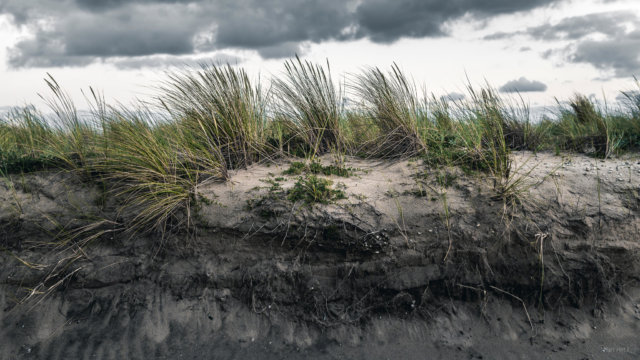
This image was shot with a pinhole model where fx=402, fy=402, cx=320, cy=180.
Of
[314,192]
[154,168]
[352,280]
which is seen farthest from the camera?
[154,168]

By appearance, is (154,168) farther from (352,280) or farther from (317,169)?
(352,280)

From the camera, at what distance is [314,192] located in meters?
3.65

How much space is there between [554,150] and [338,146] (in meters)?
2.83

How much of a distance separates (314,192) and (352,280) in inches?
33.1

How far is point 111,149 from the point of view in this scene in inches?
159

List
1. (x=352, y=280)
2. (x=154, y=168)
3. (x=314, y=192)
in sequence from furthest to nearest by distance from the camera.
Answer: (x=154, y=168) < (x=314, y=192) < (x=352, y=280)

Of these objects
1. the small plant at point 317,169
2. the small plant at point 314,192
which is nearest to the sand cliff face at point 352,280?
the small plant at point 314,192

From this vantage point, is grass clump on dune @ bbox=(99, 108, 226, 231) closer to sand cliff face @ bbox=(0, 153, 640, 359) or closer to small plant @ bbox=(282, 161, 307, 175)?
sand cliff face @ bbox=(0, 153, 640, 359)

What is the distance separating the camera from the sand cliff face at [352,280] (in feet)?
10.9

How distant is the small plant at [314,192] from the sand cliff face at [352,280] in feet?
0.33

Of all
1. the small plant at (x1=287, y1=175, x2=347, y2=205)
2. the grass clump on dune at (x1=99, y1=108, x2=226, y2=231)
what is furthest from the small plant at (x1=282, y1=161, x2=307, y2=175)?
the grass clump on dune at (x1=99, y1=108, x2=226, y2=231)

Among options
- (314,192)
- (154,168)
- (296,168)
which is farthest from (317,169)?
(154,168)

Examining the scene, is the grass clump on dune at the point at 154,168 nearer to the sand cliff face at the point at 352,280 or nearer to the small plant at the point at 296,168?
the sand cliff face at the point at 352,280

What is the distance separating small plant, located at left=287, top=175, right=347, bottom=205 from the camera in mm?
3629
